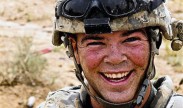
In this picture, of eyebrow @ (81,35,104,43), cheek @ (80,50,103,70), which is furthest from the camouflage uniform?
eyebrow @ (81,35,104,43)

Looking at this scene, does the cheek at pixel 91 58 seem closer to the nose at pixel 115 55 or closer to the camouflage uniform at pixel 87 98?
the nose at pixel 115 55

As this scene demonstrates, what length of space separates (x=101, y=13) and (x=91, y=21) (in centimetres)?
7

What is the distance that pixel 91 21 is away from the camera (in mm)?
3779

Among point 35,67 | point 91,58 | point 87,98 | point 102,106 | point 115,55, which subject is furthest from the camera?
point 35,67

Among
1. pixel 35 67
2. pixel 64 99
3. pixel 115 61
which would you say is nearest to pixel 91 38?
pixel 115 61

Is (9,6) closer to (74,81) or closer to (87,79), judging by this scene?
(74,81)

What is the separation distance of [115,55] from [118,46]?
2.3 inches

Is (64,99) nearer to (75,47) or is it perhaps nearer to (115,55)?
(75,47)

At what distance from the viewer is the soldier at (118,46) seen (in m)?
3.78

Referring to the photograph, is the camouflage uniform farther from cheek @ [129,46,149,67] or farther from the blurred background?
the blurred background

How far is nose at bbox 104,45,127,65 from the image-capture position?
3.75 meters

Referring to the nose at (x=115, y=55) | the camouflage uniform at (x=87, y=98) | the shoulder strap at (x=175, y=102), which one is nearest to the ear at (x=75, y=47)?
the camouflage uniform at (x=87, y=98)

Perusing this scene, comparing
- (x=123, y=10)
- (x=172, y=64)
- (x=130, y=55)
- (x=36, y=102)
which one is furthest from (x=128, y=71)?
(x=172, y=64)

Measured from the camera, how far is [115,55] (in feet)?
12.3
